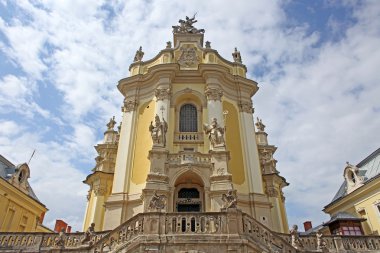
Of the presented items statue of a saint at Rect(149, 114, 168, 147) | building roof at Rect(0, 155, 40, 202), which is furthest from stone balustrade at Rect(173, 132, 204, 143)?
building roof at Rect(0, 155, 40, 202)

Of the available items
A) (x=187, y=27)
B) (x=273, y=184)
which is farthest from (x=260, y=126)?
(x=187, y=27)

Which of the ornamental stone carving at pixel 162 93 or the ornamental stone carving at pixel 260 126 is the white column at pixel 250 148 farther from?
the ornamental stone carving at pixel 260 126

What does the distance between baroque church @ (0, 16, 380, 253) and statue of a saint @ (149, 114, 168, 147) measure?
0.23ft

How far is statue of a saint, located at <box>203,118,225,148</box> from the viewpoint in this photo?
21.5m

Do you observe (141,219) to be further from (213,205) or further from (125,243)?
(213,205)

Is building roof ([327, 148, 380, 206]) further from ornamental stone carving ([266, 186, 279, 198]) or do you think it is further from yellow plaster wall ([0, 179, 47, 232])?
yellow plaster wall ([0, 179, 47, 232])

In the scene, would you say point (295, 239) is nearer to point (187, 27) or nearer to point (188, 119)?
point (188, 119)

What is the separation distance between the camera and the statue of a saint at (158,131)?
21475mm

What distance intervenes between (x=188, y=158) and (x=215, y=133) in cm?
264

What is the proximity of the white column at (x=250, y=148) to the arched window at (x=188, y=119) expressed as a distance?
3903 millimetres

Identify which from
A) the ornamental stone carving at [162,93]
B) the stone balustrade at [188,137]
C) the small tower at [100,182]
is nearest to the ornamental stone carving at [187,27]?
the ornamental stone carving at [162,93]

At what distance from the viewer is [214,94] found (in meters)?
24.3

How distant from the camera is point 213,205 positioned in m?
19.5

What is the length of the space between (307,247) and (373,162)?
13.9 m
